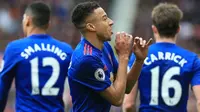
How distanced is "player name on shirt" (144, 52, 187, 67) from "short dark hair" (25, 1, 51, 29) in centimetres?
118

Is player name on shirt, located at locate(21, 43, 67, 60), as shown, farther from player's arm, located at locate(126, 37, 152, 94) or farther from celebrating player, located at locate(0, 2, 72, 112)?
player's arm, located at locate(126, 37, 152, 94)

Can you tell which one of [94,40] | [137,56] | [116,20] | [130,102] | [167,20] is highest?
[116,20]

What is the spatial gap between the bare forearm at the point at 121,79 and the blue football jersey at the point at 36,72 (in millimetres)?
1683

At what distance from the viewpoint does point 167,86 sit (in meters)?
7.08

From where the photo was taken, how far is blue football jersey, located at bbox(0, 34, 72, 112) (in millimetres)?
7402

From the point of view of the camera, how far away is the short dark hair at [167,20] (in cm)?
714

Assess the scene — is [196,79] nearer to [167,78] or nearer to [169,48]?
[167,78]

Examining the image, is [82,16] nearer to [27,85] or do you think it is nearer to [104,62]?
[104,62]

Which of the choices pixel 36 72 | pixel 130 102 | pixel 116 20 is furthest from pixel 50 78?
pixel 116 20

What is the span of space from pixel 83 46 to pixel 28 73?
5.17 ft

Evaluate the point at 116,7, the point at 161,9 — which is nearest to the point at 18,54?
the point at 161,9

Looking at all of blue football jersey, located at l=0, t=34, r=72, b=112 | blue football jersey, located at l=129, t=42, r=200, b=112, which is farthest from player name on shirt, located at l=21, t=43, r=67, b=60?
blue football jersey, located at l=129, t=42, r=200, b=112

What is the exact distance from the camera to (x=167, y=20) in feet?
23.5

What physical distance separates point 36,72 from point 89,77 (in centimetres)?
169
